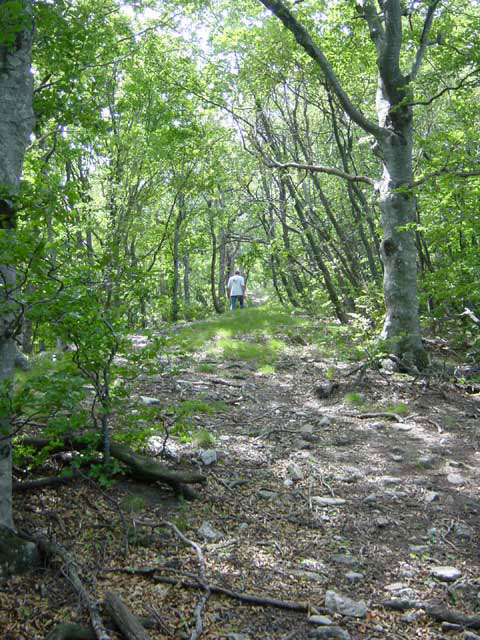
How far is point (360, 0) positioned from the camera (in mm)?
9227

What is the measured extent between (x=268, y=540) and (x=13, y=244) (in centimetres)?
293

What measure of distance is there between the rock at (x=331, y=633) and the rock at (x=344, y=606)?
20 centimetres

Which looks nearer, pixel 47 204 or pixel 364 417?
pixel 47 204

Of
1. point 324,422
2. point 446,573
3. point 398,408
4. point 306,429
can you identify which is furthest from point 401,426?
point 446,573

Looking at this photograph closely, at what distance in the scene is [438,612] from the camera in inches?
124

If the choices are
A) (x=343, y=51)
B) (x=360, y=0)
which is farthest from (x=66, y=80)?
(x=343, y=51)

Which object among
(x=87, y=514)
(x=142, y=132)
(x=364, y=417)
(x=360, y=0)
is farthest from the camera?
(x=142, y=132)

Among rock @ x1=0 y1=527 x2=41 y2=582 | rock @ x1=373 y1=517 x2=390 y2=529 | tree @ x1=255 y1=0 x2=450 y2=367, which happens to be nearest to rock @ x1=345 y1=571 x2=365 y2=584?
rock @ x1=373 y1=517 x2=390 y2=529

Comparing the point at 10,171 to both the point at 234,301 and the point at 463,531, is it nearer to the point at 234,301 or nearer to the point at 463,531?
the point at 463,531

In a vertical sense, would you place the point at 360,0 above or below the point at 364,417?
above

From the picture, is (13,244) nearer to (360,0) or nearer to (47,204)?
(47,204)

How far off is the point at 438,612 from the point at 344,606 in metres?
0.59

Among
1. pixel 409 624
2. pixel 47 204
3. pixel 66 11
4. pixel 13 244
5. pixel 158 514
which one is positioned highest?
pixel 66 11

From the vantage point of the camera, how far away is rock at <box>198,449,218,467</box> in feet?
17.0
